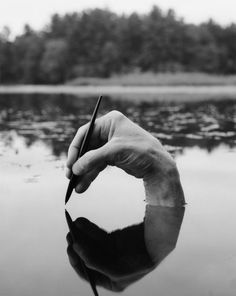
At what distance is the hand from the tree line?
79.2 m

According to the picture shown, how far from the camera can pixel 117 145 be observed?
13.7 ft

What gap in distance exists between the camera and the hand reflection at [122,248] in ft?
9.87

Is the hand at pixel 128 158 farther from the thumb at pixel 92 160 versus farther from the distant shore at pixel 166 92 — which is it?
the distant shore at pixel 166 92

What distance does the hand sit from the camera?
4.18m

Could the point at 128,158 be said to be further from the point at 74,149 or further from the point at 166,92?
the point at 166,92

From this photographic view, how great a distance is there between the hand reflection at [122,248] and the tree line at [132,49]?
79.8 meters

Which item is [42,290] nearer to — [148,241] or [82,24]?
[148,241]

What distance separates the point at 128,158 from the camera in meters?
4.30

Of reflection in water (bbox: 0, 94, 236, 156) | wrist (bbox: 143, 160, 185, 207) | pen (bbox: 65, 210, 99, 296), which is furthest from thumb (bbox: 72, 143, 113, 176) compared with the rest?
reflection in water (bbox: 0, 94, 236, 156)

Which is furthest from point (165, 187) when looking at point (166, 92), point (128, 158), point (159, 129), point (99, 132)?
point (166, 92)

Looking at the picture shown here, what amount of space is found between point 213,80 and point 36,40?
210 ft

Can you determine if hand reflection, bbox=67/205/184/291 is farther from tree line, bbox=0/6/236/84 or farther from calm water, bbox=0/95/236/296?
tree line, bbox=0/6/236/84

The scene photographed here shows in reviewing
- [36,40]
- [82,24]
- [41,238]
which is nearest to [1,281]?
[41,238]

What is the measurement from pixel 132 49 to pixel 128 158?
8695 centimetres
